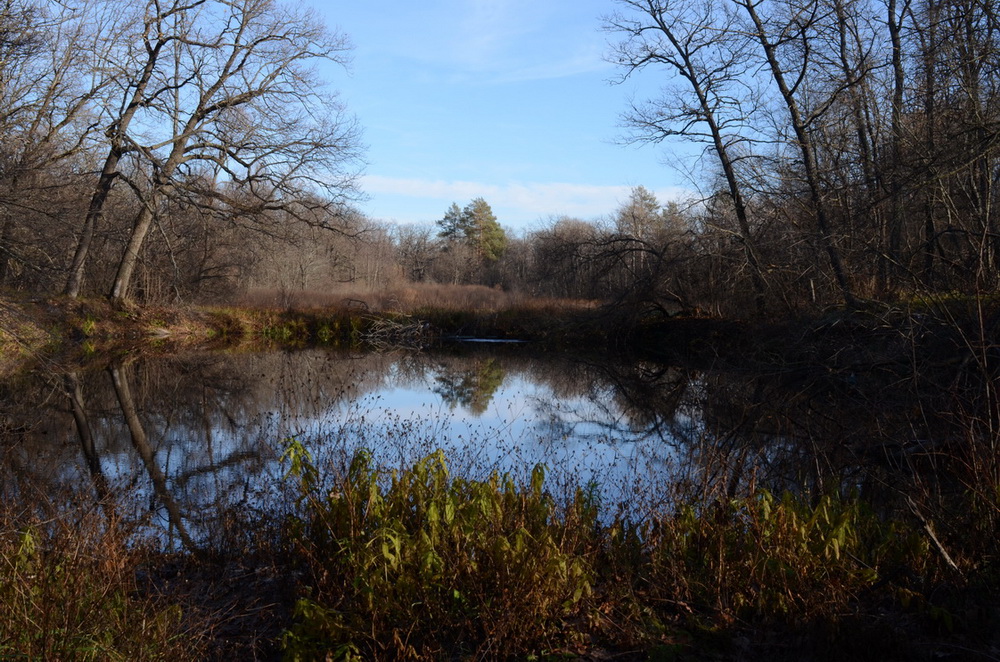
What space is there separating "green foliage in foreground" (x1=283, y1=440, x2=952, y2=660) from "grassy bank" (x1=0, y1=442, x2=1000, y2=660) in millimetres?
12

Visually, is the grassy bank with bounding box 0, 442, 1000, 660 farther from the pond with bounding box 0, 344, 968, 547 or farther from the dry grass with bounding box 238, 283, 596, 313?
the dry grass with bounding box 238, 283, 596, 313

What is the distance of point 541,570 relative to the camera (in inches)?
147

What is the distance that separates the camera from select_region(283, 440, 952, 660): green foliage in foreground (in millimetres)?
3770

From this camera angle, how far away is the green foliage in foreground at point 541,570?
148 inches

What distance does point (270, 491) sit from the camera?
266 inches

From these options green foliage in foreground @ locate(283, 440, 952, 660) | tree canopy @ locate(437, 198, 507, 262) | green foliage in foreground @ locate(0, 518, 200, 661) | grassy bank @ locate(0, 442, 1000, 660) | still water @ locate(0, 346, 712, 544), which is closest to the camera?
green foliage in foreground @ locate(0, 518, 200, 661)

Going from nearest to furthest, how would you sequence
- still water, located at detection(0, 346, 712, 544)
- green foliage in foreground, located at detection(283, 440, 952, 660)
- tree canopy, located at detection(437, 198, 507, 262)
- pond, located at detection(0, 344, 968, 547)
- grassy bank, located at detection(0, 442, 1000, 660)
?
grassy bank, located at detection(0, 442, 1000, 660) < green foliage in foreground, located at detection(283, 440, 952, 660) < pond, located at detection(0, 344, 968, 547) < still water, located at detection(0, 346, 712, 544) < tree canopy, located at detection(437, 198, 507, 262)

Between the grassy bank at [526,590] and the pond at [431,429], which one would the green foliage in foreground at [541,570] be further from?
the pond at [431,429]

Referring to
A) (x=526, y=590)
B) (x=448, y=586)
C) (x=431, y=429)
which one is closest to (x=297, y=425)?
(x=431, y=429)

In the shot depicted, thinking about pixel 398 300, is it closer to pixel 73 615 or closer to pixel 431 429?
pixel 431 429

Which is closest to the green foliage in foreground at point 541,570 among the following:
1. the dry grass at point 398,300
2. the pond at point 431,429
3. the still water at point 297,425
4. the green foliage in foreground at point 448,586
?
the green foliage in foreground at point 448,586

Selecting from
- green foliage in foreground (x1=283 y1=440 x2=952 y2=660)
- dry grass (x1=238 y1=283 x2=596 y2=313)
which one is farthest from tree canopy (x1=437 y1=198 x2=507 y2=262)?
green foliage in foreground (x1=283 y1=440 x2=952 y2=660)

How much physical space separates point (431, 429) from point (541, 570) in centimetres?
648

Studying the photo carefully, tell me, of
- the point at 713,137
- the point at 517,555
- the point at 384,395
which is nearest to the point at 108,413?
the point at 384,395
